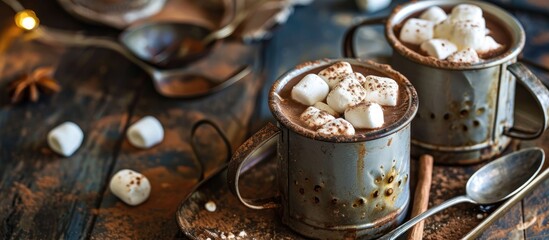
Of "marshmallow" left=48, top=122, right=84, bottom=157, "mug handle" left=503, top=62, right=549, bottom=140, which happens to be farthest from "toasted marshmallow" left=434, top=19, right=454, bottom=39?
"marshmallow" left=48, top=122, right=84, bottom=157

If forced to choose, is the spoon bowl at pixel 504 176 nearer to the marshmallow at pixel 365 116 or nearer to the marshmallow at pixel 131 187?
the marshmallow at pixel 365 116

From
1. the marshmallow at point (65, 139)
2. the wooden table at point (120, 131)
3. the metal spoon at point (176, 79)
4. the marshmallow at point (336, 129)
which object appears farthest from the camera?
the metal spoon at point (176, 79)

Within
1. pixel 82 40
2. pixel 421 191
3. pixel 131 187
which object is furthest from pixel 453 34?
pixel 82 40

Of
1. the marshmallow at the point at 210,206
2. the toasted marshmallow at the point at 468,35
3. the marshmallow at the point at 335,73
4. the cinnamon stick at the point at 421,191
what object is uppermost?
the toasted marshmallow at the point at 468,35

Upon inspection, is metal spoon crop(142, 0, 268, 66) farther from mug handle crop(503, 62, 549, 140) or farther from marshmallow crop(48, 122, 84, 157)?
mug handle crop(503, 62, 549, 140)

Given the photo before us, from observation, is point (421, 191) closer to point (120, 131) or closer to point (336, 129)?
point (336, 129)

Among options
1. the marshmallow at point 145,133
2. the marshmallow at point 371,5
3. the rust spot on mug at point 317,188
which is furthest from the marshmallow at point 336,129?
the marshmallow at point 371,5
